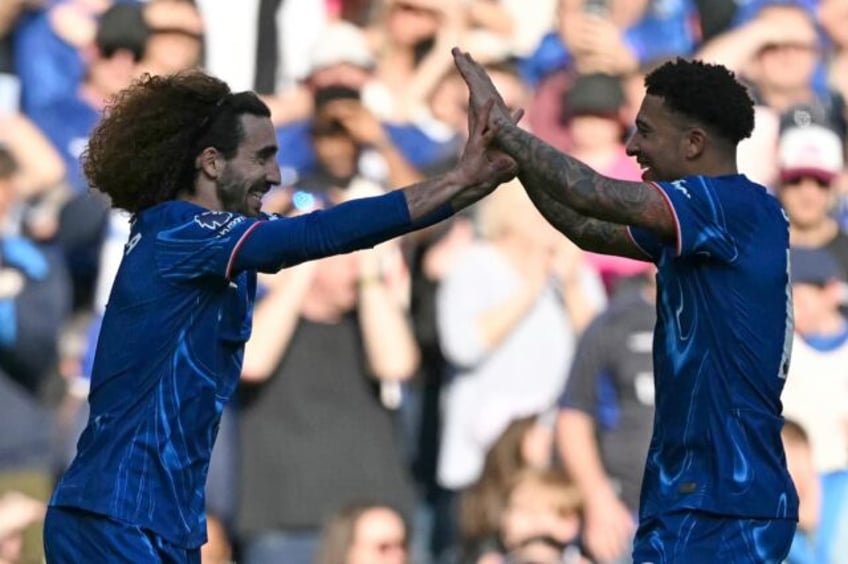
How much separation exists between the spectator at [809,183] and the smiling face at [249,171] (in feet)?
13.7

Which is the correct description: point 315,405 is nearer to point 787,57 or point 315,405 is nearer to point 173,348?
point 787,57

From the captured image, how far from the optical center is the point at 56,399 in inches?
350

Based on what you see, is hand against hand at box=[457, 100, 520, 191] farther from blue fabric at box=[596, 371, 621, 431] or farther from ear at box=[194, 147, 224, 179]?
blue fabric at box=[596, 371, 621, 431]

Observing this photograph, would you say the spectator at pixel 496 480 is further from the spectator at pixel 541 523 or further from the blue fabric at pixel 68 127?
the blue fabric at pixel 68 127

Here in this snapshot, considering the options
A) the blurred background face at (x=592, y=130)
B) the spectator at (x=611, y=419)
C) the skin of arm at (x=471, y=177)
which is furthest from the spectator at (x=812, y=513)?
the skin of arm at (x=471, y=177)

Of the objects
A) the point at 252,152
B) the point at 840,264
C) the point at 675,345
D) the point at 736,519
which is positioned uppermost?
the point at 840,264

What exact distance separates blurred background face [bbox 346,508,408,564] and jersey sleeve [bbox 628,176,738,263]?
325cm

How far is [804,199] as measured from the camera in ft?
31.9

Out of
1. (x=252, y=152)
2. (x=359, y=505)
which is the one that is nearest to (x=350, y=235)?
(x=252, y=152)

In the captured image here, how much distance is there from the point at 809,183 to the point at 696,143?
3927mm

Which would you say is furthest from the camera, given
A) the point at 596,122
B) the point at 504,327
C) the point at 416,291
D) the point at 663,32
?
the point at 663,32

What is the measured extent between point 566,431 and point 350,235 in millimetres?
3647

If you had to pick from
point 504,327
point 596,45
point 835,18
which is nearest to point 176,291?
A: point 504,327

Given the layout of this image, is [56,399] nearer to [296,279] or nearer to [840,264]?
[296,279]
